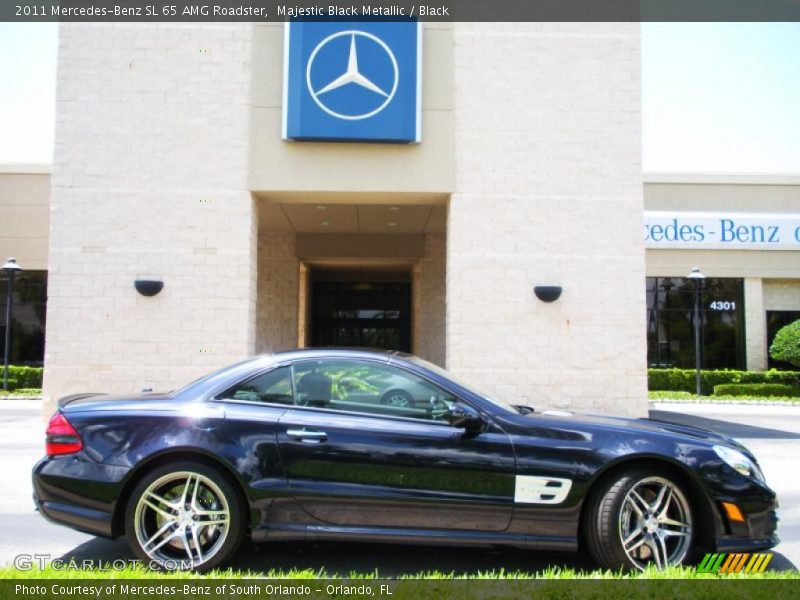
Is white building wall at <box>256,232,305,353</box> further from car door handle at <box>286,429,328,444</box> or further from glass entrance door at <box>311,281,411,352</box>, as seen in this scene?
car door handle at <box>286,429,328,444</box>

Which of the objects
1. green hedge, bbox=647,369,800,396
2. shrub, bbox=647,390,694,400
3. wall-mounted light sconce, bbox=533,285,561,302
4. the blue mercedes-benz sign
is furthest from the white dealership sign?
the blue mercedes-benz sign

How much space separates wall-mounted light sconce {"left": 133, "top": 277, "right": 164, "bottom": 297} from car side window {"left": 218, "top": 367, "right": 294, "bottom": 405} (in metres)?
7.23

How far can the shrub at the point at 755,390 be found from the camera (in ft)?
74.2

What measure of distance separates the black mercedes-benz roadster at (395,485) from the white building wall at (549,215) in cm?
688

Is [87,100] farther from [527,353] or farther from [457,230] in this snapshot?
[527,353]

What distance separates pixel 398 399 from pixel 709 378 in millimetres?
22949

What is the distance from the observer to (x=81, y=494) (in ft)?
13.2

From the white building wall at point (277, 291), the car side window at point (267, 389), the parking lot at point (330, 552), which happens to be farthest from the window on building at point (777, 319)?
the car side window at point (267, 389)

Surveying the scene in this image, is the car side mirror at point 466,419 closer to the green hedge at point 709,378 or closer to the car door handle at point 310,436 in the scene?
the car door handle at point 310,436

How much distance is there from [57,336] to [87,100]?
13.2ft

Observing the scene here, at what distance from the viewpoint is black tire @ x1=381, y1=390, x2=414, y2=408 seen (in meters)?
4.30

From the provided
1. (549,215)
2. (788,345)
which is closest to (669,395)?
(788,345)

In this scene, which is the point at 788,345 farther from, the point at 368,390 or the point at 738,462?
the point at 368,390

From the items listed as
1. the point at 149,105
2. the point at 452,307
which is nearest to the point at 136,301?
the point at 149,105
